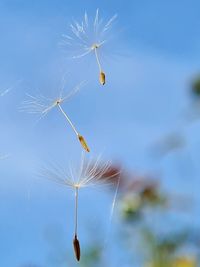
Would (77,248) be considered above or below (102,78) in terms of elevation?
below

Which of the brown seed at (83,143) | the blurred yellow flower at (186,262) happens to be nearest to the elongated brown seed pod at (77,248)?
the brown seed at (83,143)

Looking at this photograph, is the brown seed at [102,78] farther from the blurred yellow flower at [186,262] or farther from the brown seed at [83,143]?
the blurred yellow flower at [186,262]

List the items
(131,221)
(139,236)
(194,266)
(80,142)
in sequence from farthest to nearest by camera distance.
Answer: (131,221)
(139,236)
(194,266)
(80,142)

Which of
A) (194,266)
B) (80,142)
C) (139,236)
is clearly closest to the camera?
(80,142)

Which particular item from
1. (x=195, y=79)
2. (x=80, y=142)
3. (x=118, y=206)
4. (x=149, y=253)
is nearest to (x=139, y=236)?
(x=149, y=253)

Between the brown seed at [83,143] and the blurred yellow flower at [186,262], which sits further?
the blurred yellow flower at [186,262]

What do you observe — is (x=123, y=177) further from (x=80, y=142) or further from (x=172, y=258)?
(x=80, y=142)

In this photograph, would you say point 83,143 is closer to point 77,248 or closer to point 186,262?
point 77,248

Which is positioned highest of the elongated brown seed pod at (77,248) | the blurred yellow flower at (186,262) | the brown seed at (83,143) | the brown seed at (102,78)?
the blurred yellow flower at (186,262)

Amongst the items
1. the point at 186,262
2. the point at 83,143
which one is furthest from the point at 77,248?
the point at 186,262

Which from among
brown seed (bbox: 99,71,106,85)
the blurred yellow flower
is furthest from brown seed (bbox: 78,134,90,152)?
the blurred yellow flower

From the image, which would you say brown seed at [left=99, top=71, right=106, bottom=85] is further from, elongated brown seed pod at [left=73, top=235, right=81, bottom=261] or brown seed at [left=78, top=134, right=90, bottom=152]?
elongated brown seed pod at [left=73, top=235, right=81, bottom=261]
